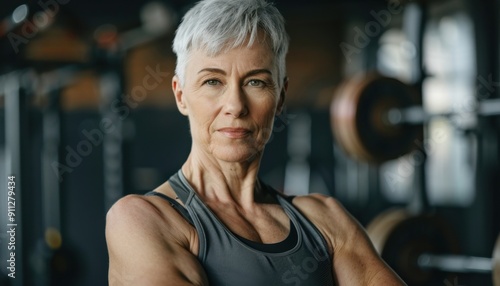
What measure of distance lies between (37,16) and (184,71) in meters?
1.54

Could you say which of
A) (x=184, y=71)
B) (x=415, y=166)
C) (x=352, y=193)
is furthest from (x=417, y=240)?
(x=352, y=193)

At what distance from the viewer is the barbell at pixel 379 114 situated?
2.87 m

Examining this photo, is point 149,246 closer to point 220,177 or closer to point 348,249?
point 220,177

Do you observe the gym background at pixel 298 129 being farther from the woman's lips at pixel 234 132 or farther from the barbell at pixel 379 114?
the woman's lips at pixel 234 132

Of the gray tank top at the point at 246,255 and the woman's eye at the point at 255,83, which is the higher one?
the woman's eye at the point at 255,83

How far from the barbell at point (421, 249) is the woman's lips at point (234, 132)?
1725 millimetres

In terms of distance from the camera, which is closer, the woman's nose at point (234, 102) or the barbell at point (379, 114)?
the woman's nose at point (234, 102)

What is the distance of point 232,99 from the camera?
3.39ft

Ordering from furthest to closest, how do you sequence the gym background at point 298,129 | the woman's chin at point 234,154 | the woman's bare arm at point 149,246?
the gym background at point 298,129 < the woman's chin at point 234,154 < the woman's bare arm at point 149,246

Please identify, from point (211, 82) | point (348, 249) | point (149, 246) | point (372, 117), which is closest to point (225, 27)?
point (211, 82)

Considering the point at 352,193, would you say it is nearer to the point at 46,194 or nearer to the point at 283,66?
the point at 46,194

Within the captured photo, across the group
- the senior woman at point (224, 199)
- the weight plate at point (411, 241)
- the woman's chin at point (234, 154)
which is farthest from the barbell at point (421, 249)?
the woman's chin at point (234, 154)

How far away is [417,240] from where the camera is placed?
288 centimetres

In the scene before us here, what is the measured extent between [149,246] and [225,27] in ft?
1.18
